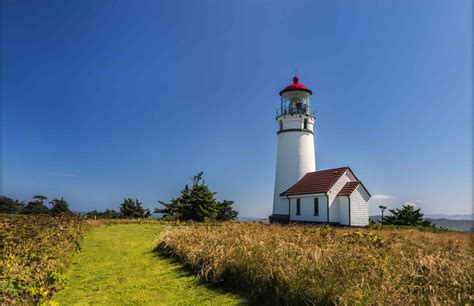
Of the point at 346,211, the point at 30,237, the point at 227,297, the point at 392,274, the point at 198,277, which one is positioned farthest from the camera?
the point at 346,211

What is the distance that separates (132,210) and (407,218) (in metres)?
26.2

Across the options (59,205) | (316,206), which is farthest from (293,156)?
(59,205)

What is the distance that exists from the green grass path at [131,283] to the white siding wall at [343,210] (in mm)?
14716

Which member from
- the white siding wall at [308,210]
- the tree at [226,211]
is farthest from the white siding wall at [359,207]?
the tree at [226,211]

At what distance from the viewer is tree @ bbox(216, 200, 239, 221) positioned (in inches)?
1218

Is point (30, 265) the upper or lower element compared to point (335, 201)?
lower

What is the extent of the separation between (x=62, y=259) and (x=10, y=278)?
314 cm

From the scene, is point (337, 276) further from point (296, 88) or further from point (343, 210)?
point (296, 88)

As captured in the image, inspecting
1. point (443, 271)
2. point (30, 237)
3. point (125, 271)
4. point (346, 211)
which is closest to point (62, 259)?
point (30, 237)

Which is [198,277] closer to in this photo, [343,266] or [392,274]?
[343,266]

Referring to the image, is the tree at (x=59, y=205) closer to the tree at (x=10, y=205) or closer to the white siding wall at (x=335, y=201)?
the tree at (x=10, y=205)

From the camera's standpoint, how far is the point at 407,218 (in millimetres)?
28391

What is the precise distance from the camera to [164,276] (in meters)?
7.69

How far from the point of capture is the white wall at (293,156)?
25969 millimetres
